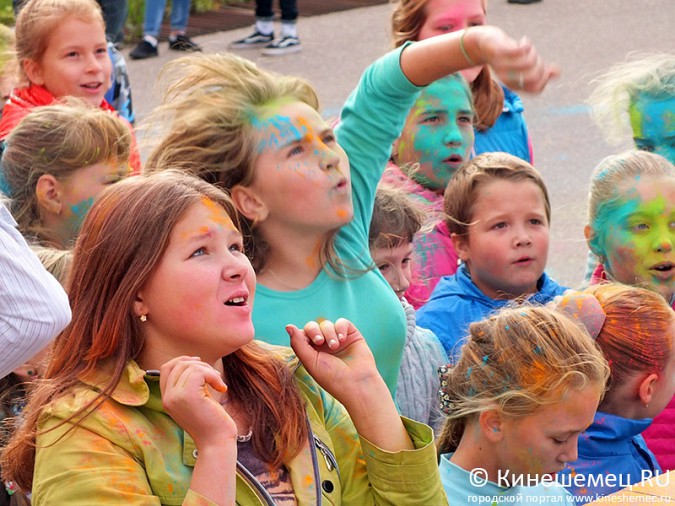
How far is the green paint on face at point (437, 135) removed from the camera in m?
4.05

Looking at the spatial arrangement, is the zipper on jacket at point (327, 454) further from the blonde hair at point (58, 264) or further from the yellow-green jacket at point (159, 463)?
the blonde hair at point (58, 264)

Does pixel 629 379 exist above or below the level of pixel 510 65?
below

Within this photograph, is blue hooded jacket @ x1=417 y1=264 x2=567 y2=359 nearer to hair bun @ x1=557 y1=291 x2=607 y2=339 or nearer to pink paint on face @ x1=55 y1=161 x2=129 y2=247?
hair bun @ x1=557 y1=291 x2=607 y2=339

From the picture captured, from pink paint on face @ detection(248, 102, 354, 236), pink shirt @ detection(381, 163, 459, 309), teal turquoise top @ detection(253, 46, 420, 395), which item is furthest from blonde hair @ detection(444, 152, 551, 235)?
pink paint on face @ detection(248, 102, 354, 236)

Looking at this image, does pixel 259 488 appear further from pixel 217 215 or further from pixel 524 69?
pixel 524 69

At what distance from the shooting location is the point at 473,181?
12.1ft

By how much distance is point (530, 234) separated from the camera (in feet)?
11.8

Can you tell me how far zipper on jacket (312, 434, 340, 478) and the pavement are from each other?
4.20m

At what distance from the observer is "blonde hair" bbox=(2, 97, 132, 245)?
140 inches

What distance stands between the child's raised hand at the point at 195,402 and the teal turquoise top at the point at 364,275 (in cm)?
69

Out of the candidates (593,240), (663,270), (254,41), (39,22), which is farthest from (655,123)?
(254,41)

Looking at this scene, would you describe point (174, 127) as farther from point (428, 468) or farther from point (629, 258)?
point (629, 258)

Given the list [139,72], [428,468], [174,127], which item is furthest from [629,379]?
[139,72]

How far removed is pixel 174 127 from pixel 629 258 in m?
1.66
